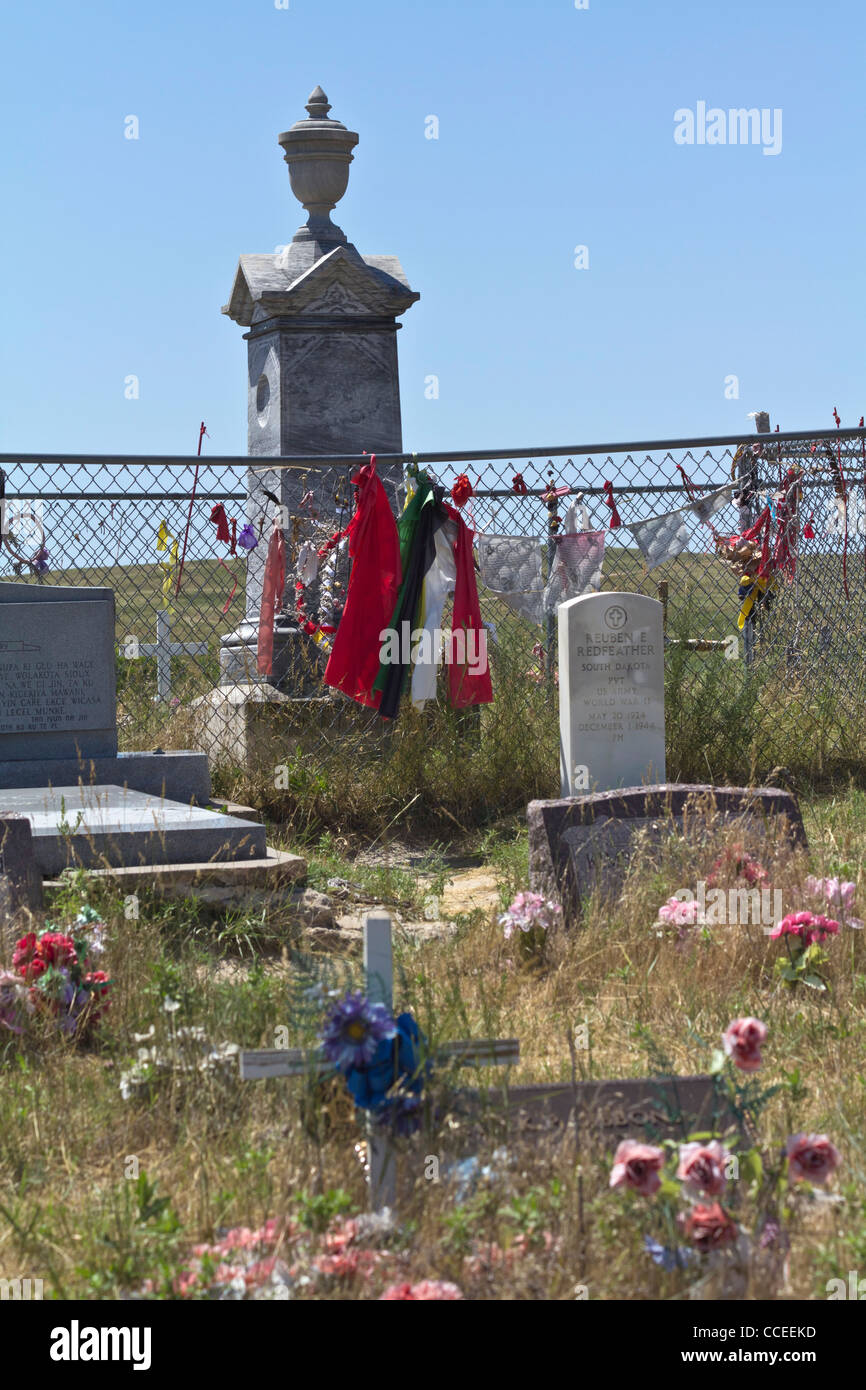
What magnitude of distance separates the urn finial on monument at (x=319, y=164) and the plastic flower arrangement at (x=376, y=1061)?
789 cm

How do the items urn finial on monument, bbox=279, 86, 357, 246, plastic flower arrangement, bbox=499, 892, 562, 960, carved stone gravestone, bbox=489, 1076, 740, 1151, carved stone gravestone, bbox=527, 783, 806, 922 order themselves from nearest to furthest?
carved stone gravestone, bbox=489, 1076, 740, 1151 < plastic flower arrangement, bbox=499, 892, 562, 960 < carved stone gravestone, bbox=527, 783, 806, 922 < urn finial on monument, bbox=279, 86, 357, 246

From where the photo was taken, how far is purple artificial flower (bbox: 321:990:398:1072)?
9.73 feet

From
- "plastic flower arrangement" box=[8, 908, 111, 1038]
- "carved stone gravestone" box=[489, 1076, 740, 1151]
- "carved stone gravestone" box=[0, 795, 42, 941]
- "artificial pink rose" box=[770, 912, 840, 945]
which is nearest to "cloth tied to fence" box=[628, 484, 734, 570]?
"artificial pink rose" box=[770, 912, 840, 945]

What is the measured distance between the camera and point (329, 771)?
8453mm

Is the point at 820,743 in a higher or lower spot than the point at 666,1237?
higher

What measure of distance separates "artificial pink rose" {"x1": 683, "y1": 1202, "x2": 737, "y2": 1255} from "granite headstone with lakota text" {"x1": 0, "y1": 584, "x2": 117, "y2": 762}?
511 centimetres

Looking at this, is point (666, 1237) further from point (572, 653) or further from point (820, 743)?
point (820, 743)

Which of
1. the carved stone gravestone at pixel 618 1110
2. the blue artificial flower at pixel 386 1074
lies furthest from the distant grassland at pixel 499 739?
the blue artificial flower at pixel 386 1074

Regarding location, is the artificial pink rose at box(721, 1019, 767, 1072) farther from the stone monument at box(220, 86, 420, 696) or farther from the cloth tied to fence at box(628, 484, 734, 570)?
the stone monument at box(220, 86, 420, 696)

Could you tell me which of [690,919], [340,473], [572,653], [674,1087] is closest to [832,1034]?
[690,919]

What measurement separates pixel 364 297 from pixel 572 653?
12.7 ft

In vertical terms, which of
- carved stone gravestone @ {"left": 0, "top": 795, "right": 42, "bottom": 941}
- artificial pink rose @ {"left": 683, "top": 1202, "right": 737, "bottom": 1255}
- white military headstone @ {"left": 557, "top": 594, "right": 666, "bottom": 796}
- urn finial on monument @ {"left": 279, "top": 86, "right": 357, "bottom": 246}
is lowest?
artificial pink rose @ {"left": 683, "top": 1202, "right": 737, "bottom": 1255}

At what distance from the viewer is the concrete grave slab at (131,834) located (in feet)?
18.3

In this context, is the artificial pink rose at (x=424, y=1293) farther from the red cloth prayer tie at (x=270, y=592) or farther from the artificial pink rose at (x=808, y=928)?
the red cloth prayer tie at (x=270, y=592)
